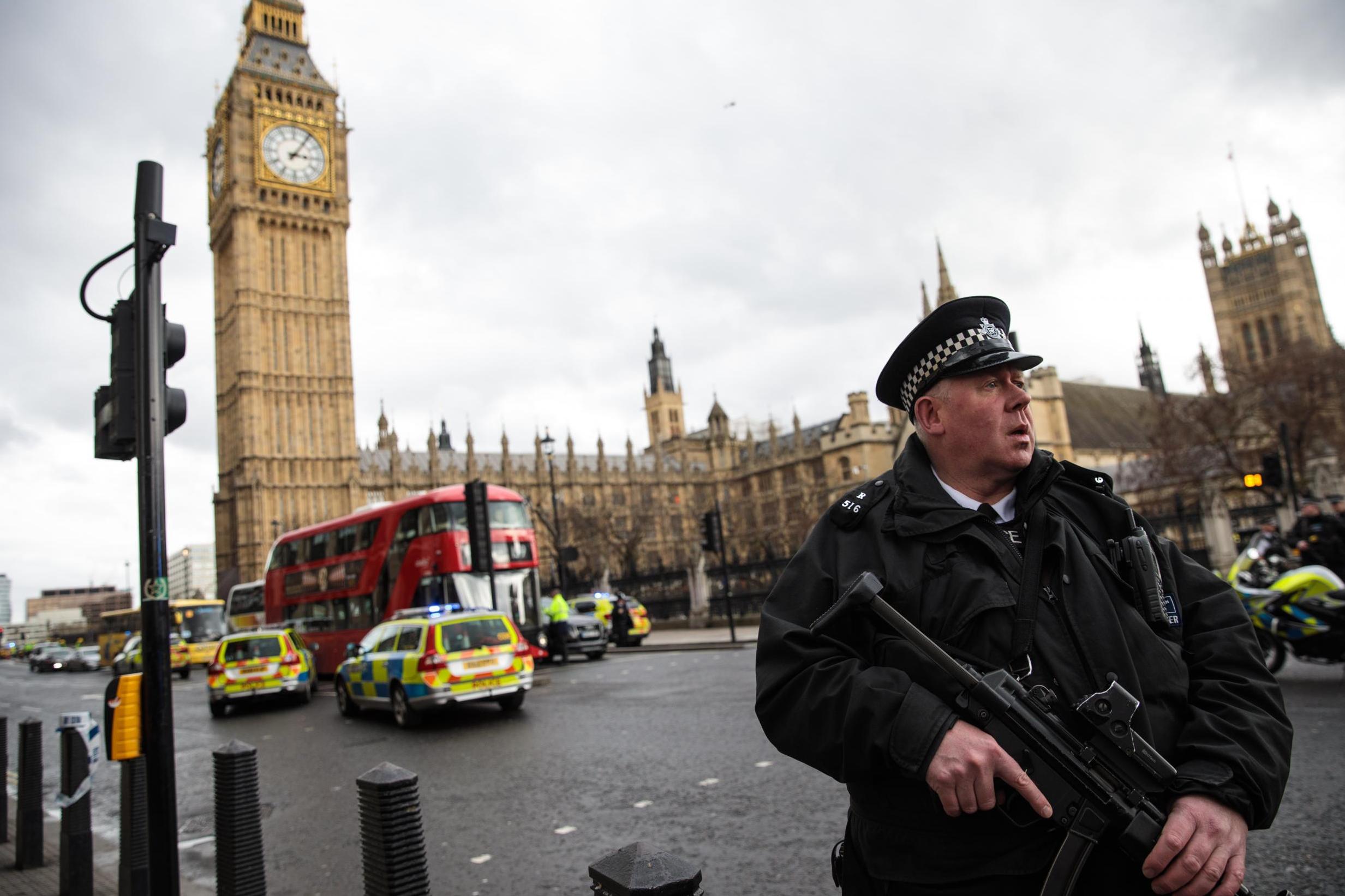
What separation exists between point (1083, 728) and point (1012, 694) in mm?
178

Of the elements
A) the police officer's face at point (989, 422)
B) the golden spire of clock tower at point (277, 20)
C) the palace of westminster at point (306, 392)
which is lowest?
the police officer's face at point (989, 422)

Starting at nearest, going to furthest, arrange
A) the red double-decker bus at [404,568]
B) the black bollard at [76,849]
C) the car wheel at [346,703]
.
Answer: the black bollard at [76,849] → the car wheel at [346,703] → the red double-decker bus at [404,568]

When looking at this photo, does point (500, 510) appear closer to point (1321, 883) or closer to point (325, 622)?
point (325, 622)

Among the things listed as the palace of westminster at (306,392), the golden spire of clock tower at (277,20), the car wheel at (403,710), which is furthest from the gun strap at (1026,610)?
the golden spire of clock tower at (277,20)

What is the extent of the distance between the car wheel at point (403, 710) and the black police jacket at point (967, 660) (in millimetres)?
9780

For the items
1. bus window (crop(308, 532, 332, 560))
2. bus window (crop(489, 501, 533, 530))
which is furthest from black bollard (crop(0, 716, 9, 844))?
bus window (crop(308, 532, 332, 560))

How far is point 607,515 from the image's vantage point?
160 feet

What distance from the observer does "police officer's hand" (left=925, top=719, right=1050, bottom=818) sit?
1523mm

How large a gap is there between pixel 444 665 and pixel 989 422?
9.56 m

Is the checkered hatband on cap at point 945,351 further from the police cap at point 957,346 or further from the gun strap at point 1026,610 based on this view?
the gun strap at point 1026,610

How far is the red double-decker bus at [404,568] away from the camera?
17.2 metres

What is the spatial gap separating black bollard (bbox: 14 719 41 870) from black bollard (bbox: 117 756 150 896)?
1.75 metres

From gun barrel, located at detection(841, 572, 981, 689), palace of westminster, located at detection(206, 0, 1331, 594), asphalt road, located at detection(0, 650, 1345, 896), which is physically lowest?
asphalt road, located at detection(0, 650, 1345, 896)

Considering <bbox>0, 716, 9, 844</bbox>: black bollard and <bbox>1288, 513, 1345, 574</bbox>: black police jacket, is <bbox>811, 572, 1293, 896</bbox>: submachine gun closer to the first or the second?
<bbox>0, 716, 9, 844</bbox>: black bollard
